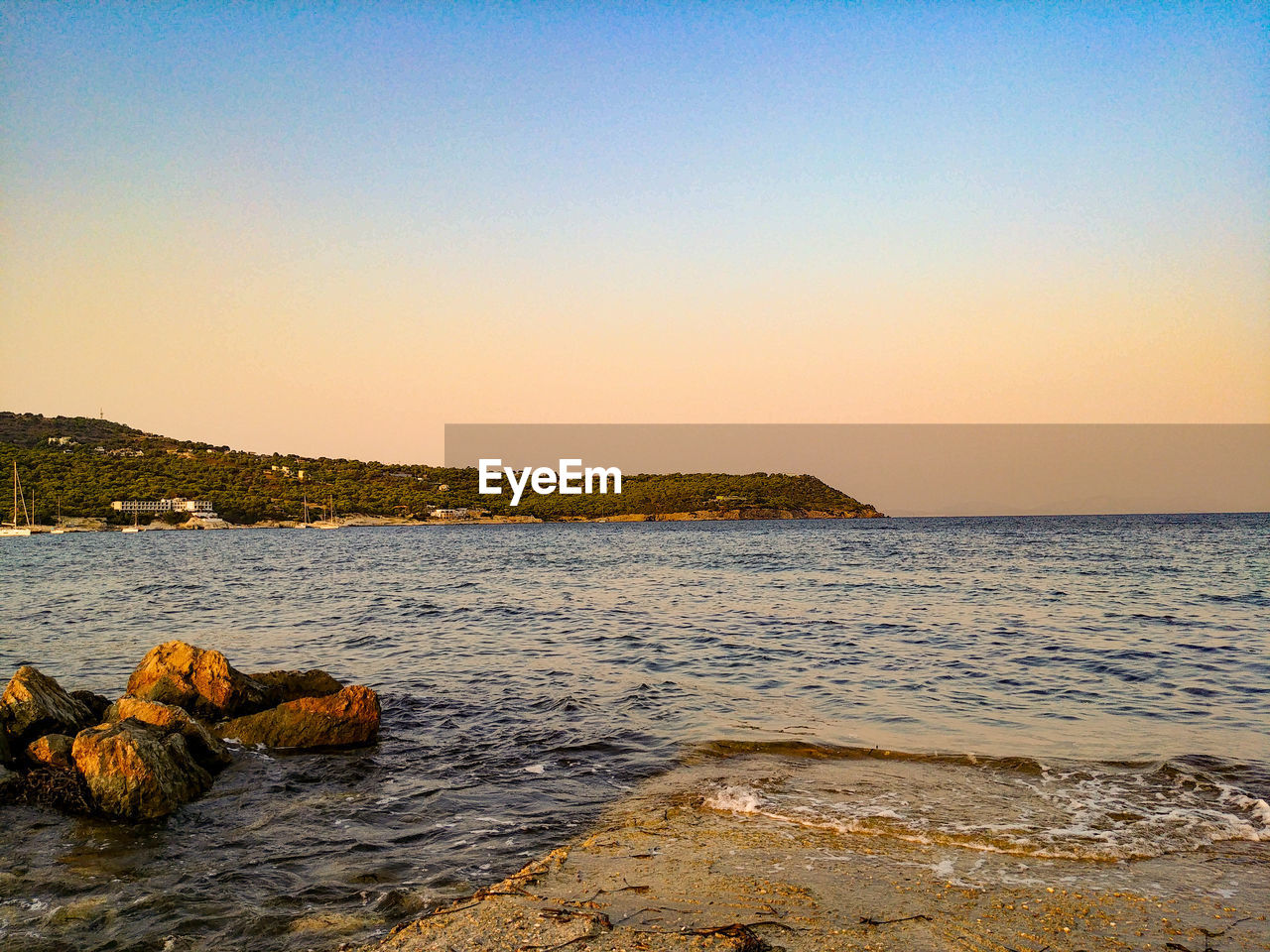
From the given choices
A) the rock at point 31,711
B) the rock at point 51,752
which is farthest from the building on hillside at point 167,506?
the rock at point 51,752

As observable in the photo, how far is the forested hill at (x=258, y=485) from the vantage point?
12781cm

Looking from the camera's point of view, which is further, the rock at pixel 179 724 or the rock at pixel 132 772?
the rock at pixel 179 724

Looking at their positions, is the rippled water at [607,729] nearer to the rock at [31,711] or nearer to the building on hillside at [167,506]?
the rock at [31,711]

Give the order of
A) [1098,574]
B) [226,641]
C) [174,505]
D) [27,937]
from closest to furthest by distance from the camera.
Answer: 1. [27,937]
2. [226,641]
3. [1098,574]
4. [174,505]

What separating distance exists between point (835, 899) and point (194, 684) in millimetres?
9821

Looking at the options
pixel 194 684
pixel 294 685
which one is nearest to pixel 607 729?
pixel 294 685

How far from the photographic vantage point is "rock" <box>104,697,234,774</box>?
376 inches

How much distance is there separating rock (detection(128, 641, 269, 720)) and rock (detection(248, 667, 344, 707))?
0.50 metres

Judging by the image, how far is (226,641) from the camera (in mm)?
20406

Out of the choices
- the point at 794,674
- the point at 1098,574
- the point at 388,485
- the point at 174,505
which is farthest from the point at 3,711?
the point at 388,485

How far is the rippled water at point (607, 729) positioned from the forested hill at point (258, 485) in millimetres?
116296

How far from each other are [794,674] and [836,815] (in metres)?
7.95

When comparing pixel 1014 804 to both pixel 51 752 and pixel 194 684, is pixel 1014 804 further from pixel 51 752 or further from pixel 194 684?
pixel 194 684

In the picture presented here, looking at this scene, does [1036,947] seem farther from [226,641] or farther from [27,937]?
[226,641]
